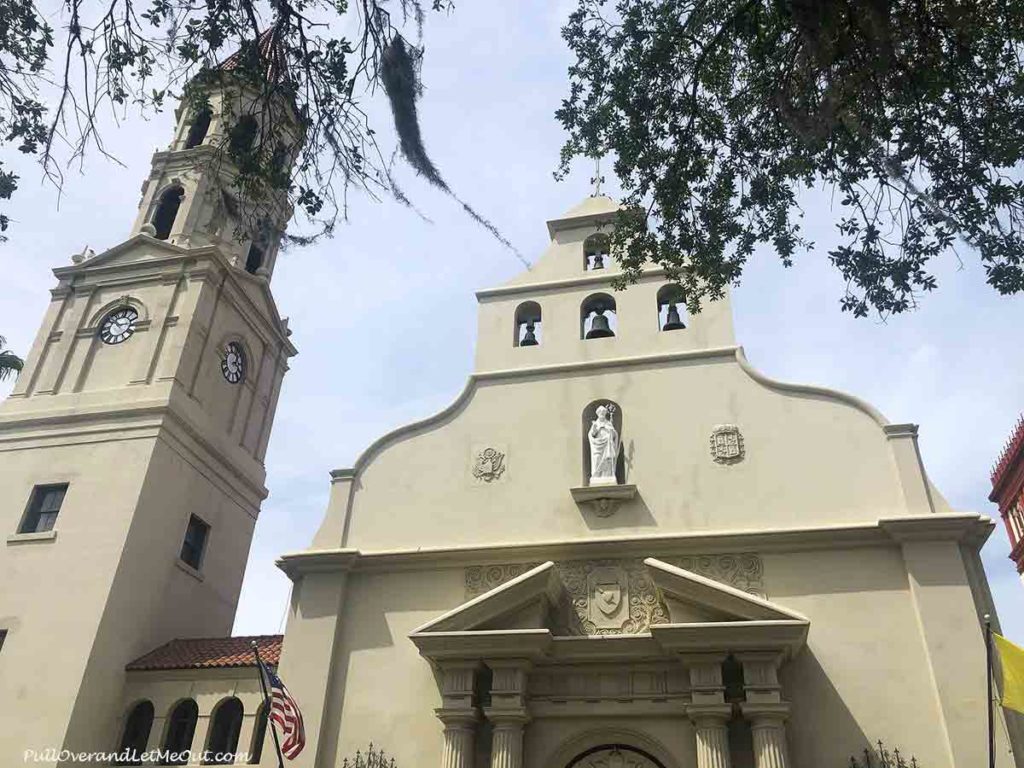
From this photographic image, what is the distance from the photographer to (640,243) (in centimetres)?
969

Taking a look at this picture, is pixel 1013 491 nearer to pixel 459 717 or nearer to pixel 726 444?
pixel 726 444

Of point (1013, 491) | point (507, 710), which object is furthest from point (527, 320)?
point (1013, 491)

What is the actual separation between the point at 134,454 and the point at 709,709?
1380 centimetres

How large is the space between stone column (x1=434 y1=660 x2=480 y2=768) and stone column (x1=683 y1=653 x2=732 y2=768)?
3.09m

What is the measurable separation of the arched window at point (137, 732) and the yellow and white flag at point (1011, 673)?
48.5 ft

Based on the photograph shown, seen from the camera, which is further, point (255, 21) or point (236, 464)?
point (236, 464)

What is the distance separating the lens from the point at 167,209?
23.8m

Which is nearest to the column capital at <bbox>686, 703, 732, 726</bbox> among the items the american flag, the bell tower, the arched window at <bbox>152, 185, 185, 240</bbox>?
the american flag

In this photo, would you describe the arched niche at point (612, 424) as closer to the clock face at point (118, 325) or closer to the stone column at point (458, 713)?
the stone column at point (458, 713)

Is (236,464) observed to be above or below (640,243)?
above

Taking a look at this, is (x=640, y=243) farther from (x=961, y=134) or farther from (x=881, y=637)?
(x=881, y=637)

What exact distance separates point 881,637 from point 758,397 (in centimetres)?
431

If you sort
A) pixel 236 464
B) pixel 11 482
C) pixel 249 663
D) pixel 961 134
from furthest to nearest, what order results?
1. pixel 236 464
2. pixel 11 482
3. pixel 249 663
4. pixel 961 134

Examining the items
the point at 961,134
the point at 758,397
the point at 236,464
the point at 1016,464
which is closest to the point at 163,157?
the point at 236,464
